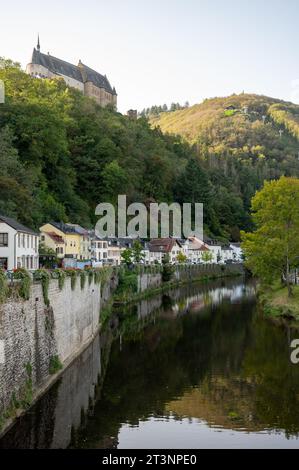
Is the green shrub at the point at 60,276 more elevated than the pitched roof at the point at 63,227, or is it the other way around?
the pitched roof at the point at 63,227

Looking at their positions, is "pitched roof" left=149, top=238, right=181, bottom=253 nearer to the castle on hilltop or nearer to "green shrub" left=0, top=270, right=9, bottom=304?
the castle on hilltop

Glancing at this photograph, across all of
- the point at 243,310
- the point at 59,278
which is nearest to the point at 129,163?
the point at 243,310

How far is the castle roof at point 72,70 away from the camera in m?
133

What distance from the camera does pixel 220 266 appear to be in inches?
4370

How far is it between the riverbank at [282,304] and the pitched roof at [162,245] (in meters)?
40.4

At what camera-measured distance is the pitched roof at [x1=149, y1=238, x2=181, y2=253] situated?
93.5 metres

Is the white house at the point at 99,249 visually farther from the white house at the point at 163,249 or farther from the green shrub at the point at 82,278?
the green shrub at the point at 82,278

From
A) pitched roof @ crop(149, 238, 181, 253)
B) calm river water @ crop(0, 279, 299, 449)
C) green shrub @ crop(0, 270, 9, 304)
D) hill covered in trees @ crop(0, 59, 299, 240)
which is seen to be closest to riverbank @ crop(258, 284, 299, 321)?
calm river water @ crop(0, 279, 299, 449)

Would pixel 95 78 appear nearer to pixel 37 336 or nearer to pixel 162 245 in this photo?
pixel 162 245

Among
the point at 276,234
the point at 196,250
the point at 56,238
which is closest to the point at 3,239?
the point at 56,238

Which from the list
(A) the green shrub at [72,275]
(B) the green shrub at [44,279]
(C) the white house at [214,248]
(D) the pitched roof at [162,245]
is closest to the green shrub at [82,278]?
(A) the green shrub at [72,275]

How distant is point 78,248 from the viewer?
215ft
